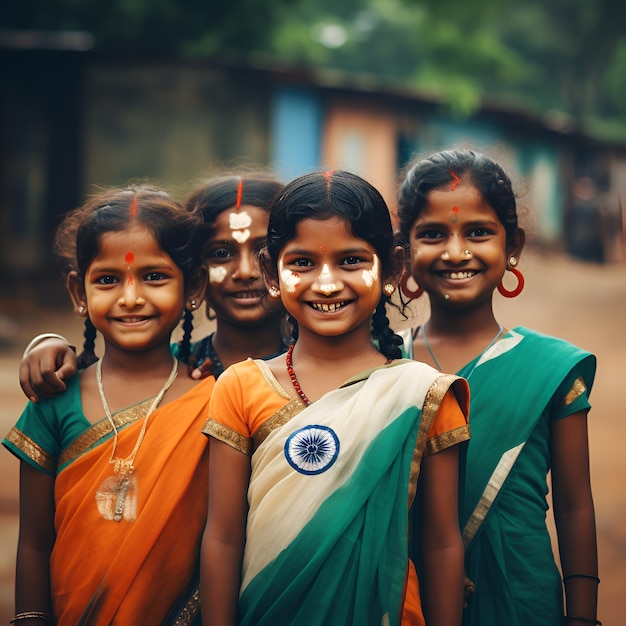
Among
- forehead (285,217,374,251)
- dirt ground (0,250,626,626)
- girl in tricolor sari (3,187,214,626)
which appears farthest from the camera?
dirt ground (0,250,626,626)

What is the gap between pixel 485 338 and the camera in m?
2.76

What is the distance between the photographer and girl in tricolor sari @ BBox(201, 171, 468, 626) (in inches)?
83.1

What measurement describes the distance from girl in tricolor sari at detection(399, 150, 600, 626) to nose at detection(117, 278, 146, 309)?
838 millimetres

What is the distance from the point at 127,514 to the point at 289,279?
31.2 inches

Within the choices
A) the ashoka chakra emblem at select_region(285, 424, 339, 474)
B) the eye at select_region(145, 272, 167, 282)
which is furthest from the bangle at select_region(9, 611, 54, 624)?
the eye at select_region(145, 272, 167, 282)

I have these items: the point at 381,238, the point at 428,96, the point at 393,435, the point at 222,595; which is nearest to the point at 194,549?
the point at 222,595

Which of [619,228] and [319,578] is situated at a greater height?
[619,228]

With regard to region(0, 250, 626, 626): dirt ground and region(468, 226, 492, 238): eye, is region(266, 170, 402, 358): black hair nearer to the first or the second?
region(468, 226, 492, 238): eye

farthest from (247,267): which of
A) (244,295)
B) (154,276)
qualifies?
(154,276)

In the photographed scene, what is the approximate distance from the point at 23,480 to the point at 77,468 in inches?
6.5

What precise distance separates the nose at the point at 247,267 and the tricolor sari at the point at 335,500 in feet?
2.18

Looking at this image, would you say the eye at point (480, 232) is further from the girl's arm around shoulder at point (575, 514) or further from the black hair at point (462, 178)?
the girl's arm around shoulder at point (575, 514)

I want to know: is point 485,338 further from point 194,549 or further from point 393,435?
point 194,549

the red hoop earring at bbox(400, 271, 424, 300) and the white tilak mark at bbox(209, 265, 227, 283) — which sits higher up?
the white tilak mark at bbox(209, 265, 227, 283)
